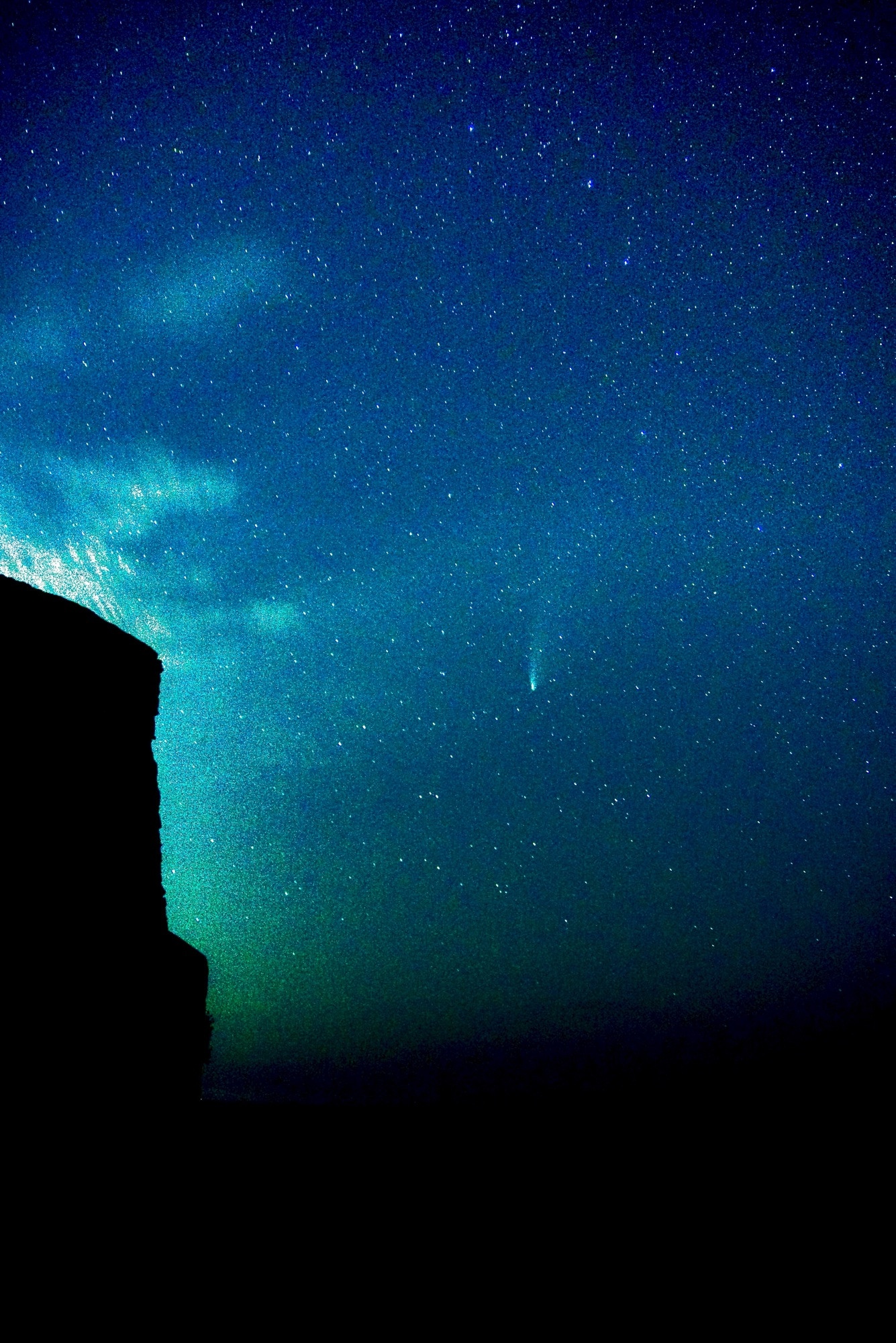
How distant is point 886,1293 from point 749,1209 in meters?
2.90

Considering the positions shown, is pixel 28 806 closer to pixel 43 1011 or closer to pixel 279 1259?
pixel 43 1011

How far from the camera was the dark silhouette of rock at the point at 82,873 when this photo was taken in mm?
7508

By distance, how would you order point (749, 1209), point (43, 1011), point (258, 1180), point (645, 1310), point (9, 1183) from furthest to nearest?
point (258, 1180) → point (749, 1209) → point (43, 1011) → point (9, 1183) → point (645, 1310)

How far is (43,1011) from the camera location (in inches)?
296

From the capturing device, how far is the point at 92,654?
30.5 feet

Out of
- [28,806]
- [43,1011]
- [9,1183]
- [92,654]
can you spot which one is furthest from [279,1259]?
[92,654]

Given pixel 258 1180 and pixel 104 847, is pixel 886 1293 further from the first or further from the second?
pixel 104 847

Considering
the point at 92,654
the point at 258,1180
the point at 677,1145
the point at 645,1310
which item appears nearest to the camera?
the point at 645,1310

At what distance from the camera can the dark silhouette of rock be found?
7.51 meters

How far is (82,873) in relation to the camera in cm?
841

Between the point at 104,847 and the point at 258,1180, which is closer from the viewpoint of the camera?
the point at 104,847

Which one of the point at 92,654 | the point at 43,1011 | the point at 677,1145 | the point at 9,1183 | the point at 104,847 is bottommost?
the point at 677,1145

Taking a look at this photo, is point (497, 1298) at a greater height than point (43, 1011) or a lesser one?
lesser

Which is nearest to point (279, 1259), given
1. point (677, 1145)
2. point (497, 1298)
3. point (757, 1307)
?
point (497, 1298)
